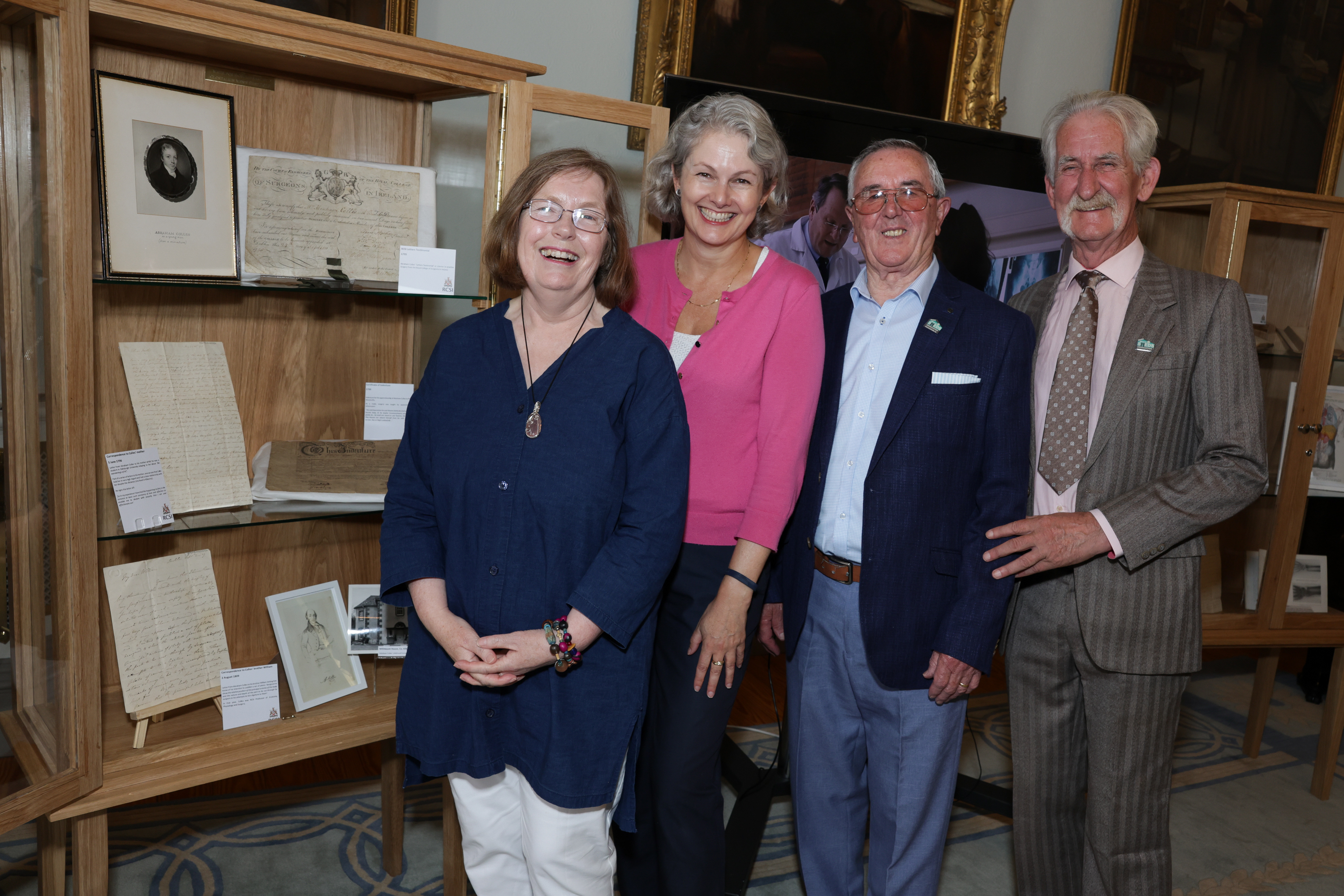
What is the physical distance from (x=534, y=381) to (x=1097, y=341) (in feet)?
3.84

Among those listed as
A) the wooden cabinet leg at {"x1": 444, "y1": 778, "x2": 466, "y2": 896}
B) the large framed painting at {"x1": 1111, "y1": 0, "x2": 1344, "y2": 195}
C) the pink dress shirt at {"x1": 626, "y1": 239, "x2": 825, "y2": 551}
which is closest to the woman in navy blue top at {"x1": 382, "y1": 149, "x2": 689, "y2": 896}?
the pink dress shirt at {"x1": 626, "y1": 239, "x2": 825, "y2": 551}

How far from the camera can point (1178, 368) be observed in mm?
1831

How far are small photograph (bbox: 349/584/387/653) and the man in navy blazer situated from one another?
96 cm

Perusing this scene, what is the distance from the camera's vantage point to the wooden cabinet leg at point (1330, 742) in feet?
10.6

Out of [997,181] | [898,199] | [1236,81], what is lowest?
[898,199]

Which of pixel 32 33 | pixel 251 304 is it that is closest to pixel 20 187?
pixel 32 33

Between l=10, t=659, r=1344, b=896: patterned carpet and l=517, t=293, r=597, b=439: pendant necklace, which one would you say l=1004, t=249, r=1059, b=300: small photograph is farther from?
l=517, t=293, r=597, b=439: pendant necklace

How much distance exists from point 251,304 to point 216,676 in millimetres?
834

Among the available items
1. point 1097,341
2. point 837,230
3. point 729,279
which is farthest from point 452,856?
point 837,230

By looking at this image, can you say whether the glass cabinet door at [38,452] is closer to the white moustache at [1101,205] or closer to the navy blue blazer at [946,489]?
the navy blue blazer at [946,489]

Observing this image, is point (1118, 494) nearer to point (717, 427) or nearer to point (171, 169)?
point (717, 427)

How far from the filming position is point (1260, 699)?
3451 millimetres

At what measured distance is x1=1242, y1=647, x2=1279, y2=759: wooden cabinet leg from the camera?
344 cm

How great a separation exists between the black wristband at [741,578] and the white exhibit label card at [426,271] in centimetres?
92
